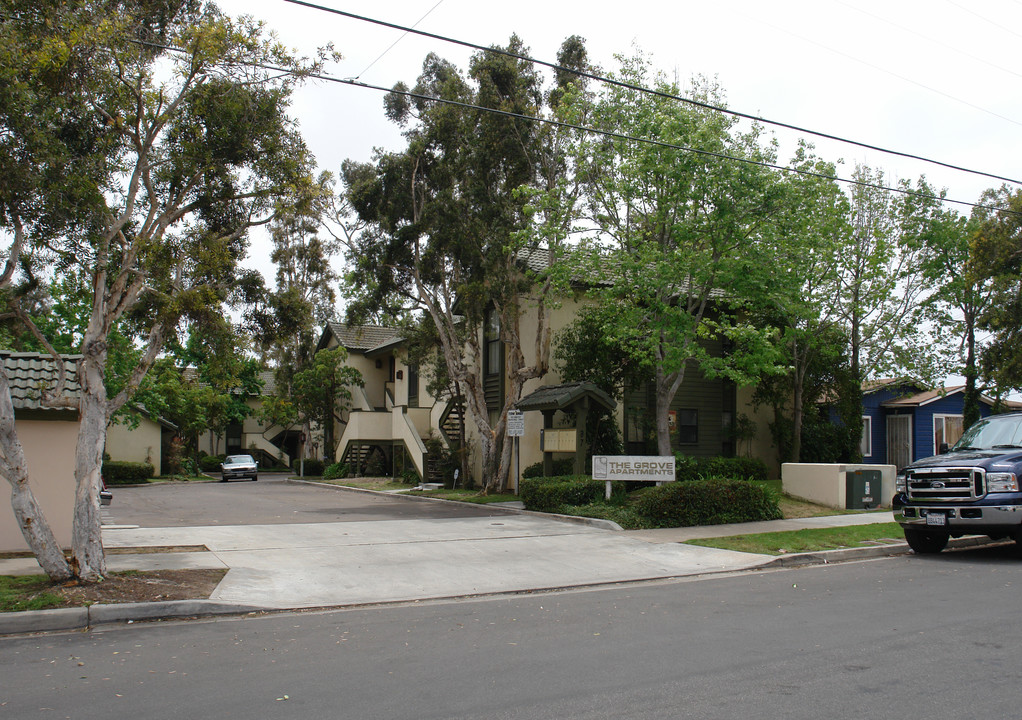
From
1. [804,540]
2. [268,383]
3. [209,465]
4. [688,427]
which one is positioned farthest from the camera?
[268,383]

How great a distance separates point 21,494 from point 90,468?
0.82 meters

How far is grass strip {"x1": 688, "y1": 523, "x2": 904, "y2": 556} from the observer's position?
14.1 metres

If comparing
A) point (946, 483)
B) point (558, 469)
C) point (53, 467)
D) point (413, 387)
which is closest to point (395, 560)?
point (53, 467)

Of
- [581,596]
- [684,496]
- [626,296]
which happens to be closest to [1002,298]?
[626,296]

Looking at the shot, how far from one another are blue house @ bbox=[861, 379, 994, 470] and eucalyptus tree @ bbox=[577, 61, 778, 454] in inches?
515

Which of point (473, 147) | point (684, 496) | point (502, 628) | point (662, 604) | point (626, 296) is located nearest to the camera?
point (502, 628)

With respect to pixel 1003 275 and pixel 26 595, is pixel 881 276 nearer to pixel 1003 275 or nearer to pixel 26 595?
pixel 1003 275

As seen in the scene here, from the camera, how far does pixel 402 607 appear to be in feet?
32.9

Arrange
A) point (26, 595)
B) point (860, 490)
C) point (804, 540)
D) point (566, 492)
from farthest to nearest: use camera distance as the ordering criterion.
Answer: point (860, 490) → point (566, 492) → point (804, 540) → point (26, 595)

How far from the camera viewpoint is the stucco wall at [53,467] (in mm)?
13141

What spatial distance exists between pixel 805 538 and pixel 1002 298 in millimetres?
16154

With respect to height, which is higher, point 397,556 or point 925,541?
point 925,541

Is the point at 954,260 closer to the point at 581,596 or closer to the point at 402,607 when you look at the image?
the point at 581,596

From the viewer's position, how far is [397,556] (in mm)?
13500
